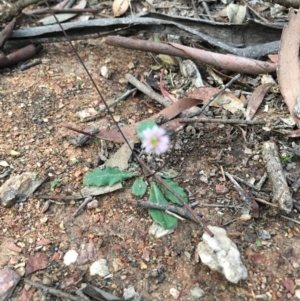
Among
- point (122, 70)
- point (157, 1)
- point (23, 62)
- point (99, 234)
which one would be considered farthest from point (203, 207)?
point (157, 1)

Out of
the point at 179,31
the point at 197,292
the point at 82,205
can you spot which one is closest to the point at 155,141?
the point at 82,205

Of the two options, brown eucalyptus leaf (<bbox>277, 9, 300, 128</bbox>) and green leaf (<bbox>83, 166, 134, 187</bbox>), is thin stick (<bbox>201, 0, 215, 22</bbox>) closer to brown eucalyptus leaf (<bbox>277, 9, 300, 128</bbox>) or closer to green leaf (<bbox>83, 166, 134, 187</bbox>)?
brown eucalyptus leaf (<bbox>277, 9, 300, 128</bbox>)

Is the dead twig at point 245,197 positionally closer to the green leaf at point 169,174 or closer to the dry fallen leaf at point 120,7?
the green leaf at point 169,174

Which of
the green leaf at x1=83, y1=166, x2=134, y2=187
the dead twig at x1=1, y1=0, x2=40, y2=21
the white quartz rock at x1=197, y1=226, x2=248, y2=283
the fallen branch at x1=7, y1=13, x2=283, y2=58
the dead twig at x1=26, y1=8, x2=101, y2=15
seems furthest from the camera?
the dead twig at x1=26, y1=8, x2=101, y2=15

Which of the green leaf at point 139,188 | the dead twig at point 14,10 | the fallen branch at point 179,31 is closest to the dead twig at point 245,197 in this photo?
the green leaf at point 139,188

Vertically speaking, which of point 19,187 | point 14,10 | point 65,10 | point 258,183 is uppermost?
point 14,10

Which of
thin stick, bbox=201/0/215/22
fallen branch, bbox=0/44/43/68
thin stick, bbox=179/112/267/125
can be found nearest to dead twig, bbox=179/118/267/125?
thin stick, bbox=179/112/267/125

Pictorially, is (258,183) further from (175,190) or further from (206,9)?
(206,9)
